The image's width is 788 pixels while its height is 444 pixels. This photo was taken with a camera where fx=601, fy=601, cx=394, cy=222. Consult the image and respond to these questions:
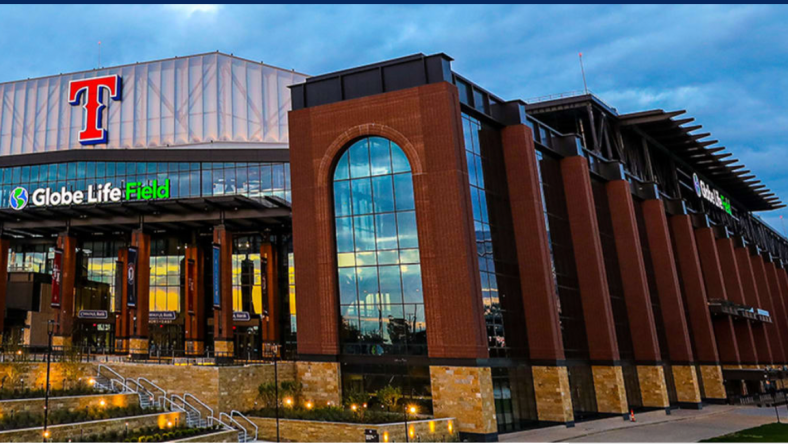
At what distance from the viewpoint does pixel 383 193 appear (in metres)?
36.7

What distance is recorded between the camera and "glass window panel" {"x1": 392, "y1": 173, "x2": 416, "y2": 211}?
35781 mm

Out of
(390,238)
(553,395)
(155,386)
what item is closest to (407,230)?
(390,238)

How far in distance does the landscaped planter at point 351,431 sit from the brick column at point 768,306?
202ft

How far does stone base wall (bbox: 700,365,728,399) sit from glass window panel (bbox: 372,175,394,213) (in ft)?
124

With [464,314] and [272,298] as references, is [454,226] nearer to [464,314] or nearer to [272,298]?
[464,314]

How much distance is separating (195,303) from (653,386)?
128 ft

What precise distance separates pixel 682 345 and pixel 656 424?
53.2 ft

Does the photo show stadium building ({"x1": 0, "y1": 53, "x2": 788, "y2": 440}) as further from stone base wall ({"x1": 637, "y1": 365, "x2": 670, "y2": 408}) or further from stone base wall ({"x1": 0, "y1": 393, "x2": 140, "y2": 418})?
stone base wall ({"x1": 0, "y1": 393, "x2": 140, "y2": 418})

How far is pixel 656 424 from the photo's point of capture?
38.2 metres

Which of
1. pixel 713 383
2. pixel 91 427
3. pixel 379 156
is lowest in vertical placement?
pixel 713 383

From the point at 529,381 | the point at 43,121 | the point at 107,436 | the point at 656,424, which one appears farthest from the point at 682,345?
the point at 43,121

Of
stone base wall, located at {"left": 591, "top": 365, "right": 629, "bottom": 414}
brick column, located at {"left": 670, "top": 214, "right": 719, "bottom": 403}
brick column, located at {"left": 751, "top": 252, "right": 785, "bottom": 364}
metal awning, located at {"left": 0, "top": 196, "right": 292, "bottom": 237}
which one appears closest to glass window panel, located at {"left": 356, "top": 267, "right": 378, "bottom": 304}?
metal awning, located at {"left": 0, "top": 196, "right": 292, "bottom": 237}

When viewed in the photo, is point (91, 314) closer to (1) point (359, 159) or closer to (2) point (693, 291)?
(1) point (359, 159)

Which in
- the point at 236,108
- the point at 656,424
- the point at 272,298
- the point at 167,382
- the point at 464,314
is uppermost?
the point at 236,108
